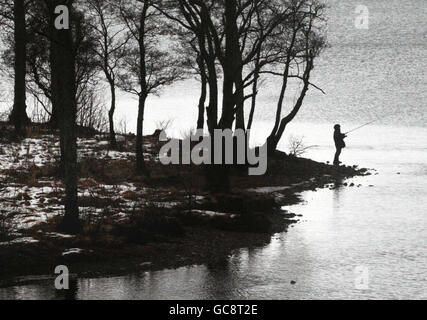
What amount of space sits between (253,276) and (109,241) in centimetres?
326

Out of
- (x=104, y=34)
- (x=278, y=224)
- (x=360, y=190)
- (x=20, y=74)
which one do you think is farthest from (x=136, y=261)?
(x=104, y=34)

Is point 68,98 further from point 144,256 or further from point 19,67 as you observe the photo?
point 19,67

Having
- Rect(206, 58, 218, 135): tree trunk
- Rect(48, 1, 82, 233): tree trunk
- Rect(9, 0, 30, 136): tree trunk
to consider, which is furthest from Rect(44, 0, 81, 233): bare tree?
Rect(9, 0, 30, 136): tree trunk

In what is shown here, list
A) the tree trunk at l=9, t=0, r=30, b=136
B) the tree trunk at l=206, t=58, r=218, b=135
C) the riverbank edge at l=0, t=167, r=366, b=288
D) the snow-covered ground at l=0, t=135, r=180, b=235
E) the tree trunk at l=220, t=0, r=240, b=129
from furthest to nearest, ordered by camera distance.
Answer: the tree trunk at l=9, t=0, r=30, b=136
the tree trunk at l=206, t=58, r=218, b=135
the tree trunk at l=220, t=0, r=240, b=129
the snow-covered ground at l=0, t=135, r=180, b=235
the riverbank edge at l=0, t=167, r=366, b=288

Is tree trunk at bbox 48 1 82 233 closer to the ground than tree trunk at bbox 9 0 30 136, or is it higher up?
closer to the ground

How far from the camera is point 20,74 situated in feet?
97.3

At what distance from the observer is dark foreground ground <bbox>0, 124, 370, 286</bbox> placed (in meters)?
12.9

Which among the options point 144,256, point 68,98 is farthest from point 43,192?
point 144,256

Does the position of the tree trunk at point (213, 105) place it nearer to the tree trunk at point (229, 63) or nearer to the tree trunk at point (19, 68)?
the tree trunk at point (229, 63)

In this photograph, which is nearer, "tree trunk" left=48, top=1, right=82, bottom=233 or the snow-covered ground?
"tree trunk" left=48, top=1, right=82, bottom=233

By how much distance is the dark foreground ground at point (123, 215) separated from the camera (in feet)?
42.2

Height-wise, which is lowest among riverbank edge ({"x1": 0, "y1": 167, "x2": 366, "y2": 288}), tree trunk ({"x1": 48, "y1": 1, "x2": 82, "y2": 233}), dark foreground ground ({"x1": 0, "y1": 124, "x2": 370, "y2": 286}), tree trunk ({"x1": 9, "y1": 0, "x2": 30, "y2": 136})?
riverbank edge ({"x1": 0, "y1": 167, "x2": 366, "y2": 288})

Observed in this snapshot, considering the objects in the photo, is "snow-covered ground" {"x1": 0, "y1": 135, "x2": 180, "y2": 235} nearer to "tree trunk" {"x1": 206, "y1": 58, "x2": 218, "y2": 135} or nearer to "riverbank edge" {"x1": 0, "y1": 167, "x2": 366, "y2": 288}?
"riverbank edge" {"x1": 0, "y1": 167, "x2": 366, "y2": 288}

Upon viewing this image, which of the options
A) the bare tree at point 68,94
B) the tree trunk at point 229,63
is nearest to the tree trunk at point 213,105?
the tree trunk at point 229,63
